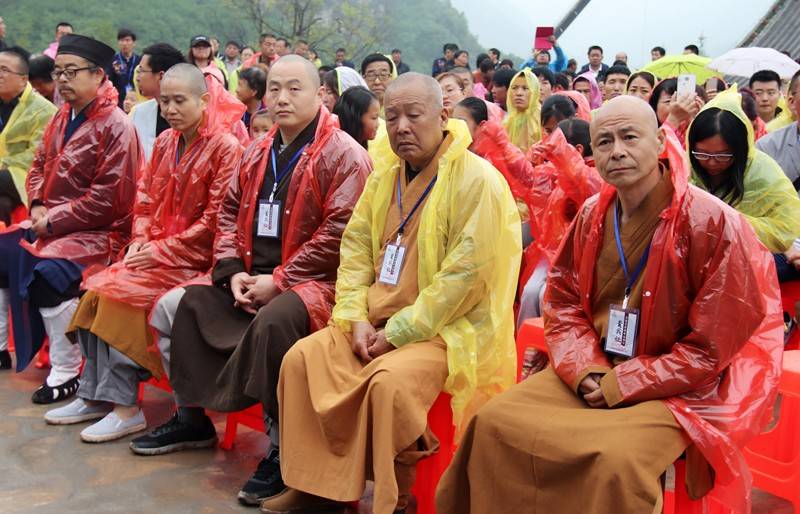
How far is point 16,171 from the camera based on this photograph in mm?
5844

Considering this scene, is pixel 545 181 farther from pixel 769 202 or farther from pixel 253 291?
pixel 253 291

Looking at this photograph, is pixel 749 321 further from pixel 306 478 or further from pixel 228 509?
pixel 228 509

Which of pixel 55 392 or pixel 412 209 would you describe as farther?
pixel 55 392

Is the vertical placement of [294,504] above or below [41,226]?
below

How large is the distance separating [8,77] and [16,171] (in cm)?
67

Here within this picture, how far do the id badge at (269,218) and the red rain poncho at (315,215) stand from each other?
1.5 inches

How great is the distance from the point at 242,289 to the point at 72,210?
156 cm

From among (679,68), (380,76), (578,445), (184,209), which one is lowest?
(578,445)

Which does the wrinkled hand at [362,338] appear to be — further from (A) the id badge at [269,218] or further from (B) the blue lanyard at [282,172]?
(B) the blue lanyard at [282,172]

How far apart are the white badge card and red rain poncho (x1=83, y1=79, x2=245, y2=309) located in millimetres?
1337

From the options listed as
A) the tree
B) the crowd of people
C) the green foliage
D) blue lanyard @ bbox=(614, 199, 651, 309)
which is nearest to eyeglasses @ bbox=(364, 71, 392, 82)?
the crowd of people

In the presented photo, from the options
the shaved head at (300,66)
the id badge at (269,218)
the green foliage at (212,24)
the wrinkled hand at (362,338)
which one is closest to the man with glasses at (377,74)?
the shaved head at (300,66)

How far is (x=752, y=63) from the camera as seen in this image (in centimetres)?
874

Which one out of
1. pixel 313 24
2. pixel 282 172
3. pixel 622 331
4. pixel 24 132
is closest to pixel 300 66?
pixel 282 172
